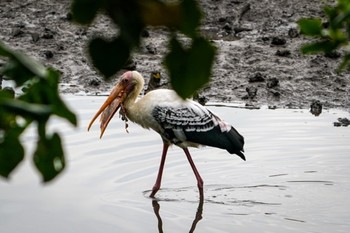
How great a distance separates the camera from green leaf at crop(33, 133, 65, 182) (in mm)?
972

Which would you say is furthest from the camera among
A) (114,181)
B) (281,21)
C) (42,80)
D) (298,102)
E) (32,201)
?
(281,21)

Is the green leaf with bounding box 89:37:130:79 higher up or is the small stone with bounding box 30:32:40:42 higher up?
the green leaf with bounding box 89:37:130:79

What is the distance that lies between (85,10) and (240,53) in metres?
9.50

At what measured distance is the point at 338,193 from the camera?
665 centimetres

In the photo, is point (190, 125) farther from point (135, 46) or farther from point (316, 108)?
point (135, 46)

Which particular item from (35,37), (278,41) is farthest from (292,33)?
(35,37)

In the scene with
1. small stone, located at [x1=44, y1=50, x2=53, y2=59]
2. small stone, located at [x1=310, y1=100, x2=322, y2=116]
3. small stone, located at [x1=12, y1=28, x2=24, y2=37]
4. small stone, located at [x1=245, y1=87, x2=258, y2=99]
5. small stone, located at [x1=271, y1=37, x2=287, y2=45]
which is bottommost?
small stone, located at [x1=44, y1=50, x2=53, y2=59]

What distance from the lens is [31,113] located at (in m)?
0.93

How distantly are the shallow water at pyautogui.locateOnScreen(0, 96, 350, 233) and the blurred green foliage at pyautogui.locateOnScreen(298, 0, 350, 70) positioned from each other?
171 inches

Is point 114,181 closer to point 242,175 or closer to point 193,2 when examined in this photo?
point 242,175

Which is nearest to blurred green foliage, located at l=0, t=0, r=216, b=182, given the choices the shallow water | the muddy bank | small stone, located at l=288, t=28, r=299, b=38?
the shallow water

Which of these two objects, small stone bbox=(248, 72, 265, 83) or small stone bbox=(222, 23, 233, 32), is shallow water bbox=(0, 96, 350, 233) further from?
small stone bbox=(222, 23, 233, 32)

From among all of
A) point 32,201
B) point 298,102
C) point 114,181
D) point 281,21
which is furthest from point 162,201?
point 281,21

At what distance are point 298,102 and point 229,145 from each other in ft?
7.95
